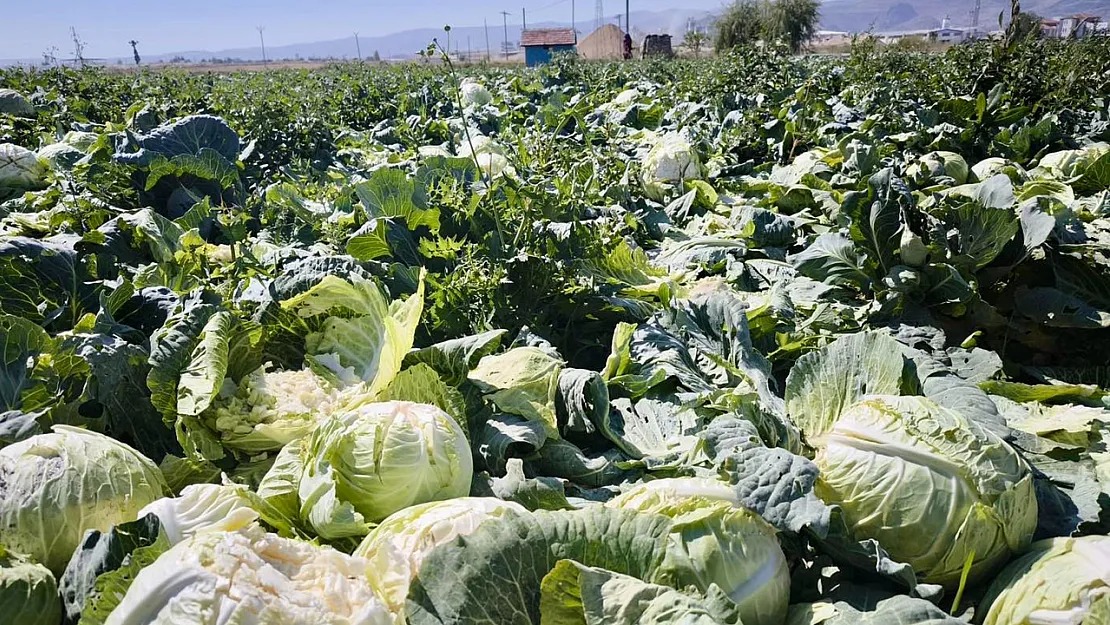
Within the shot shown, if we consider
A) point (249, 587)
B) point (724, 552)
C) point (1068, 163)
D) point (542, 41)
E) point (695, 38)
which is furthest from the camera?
point (542, 41)

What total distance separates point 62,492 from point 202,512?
0.34m

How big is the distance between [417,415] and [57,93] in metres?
15.0

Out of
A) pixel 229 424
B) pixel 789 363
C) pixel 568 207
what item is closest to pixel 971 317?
pixel 789 363

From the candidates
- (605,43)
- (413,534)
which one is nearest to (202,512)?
(413,534)

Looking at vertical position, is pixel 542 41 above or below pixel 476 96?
above

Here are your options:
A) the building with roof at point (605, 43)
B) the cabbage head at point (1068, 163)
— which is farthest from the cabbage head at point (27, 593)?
the building with roof at point (605, 43)

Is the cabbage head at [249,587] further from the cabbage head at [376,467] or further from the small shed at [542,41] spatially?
the small shed at [542,41]

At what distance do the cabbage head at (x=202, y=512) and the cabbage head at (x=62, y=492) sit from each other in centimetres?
15

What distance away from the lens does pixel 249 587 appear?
141 centimetres

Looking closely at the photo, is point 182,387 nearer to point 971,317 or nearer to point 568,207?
point 568,207

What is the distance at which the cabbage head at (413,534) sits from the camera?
1567mm

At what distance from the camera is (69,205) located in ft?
14.6

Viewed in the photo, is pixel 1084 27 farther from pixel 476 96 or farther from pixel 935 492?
pixel 935 492

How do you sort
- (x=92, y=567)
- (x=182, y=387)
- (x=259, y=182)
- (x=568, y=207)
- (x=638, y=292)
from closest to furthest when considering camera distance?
1. (x=92, y=567)
2. (x=182, y=387)
3. (x=638, y=292)
4. (x=568, y=207)
5. (x=259, y=182)
